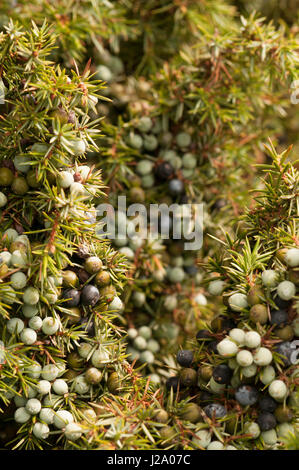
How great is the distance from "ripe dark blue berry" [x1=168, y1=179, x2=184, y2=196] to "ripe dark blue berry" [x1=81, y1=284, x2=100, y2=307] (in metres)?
0.30

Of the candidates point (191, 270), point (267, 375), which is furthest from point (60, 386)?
point (191, 270)

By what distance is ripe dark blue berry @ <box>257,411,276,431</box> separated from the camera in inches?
22.2

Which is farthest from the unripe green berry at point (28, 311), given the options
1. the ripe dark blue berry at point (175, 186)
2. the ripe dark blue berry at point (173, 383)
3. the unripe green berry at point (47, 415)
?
the ripe dark blue berry at point (175, 186)

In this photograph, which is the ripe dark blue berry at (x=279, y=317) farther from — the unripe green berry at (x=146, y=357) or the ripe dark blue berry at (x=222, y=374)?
the unripe green berry at (x=146, y=357)

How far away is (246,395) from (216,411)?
5 centimetres

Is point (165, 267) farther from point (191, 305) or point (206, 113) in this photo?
point (206, 113)

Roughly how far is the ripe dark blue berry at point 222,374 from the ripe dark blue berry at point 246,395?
2 centimetres

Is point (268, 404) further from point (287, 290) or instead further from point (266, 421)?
point (287, 290)

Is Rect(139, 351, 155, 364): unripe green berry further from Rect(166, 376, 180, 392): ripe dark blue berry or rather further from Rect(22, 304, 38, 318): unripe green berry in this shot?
Rect(22, 304, 38, 318): unripe green berry

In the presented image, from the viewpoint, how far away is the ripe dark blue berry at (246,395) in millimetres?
567

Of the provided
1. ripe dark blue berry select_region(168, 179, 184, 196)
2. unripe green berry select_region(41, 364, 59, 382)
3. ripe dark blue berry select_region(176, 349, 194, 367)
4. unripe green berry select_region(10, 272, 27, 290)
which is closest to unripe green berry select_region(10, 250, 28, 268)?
unripe green berry select_region(10, 272, 27, 290)

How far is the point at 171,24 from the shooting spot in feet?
3.31

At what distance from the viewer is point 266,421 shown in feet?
1.85
